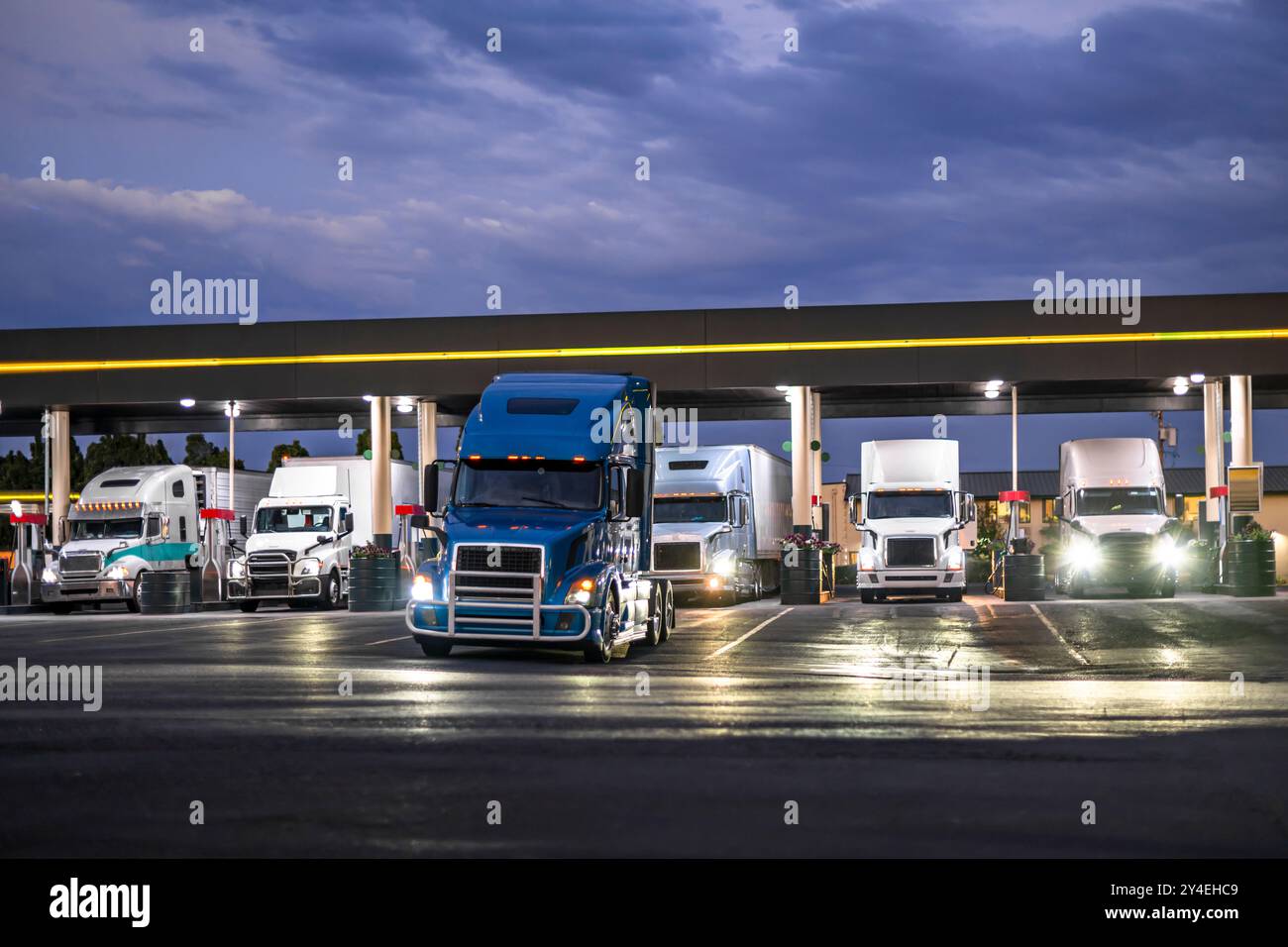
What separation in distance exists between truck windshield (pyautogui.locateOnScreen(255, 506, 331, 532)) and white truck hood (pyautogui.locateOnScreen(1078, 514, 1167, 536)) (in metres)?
19.0

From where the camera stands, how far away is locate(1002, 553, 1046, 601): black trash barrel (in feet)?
123

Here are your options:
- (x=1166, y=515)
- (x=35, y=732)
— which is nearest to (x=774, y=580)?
(x=1166, y=515)

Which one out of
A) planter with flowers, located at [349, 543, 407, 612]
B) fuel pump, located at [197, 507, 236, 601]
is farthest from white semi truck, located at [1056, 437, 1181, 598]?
fuel pump, located at [197, 507, 236, 601]

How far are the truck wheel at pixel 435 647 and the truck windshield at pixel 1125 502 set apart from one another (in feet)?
72.8

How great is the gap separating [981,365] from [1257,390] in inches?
465

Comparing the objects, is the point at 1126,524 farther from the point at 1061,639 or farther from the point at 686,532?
the point at 1061,639

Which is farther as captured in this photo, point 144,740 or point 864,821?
point 144,740

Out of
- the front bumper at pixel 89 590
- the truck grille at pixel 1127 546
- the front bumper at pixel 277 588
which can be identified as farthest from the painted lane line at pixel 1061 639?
the front bumper at pixel 89 590

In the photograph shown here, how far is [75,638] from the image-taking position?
24969mm

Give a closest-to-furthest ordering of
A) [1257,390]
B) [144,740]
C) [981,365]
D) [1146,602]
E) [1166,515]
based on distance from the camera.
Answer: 1. [144,740]
2. [1146,602]
3. [1166,515]
4. [981,365]
5. [1257,390]

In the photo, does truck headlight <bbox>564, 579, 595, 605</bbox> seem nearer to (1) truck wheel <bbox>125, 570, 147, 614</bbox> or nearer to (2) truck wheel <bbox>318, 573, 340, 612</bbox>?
(2) truck wheel <bbox>318, 573, 340, 612</bbox>

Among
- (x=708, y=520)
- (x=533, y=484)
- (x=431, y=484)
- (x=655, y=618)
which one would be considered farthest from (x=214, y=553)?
(x=533, y=484)

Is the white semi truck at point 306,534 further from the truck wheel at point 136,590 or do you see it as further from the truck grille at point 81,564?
the truck grille at point 81,564
